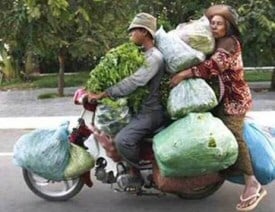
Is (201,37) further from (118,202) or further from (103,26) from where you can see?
(103,26)

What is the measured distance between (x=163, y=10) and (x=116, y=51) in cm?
1045

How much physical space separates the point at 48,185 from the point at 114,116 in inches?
41.0

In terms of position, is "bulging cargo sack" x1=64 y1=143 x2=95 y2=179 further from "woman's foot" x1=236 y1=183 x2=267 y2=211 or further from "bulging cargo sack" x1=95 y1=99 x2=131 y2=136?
"woman's foot" x1=236 y1=183 x2=267 y2=211

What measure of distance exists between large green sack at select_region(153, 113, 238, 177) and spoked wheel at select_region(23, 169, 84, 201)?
41.1 inches

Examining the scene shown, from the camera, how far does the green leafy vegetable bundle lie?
4953 millimetres

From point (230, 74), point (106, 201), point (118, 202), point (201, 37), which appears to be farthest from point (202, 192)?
point (201, 37)

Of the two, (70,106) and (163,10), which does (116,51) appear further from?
(163,10)

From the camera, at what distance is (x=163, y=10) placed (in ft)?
50.0

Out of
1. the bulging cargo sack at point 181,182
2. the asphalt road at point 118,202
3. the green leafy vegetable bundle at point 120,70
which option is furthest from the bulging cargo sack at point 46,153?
the bulging cargo sack at point 181,182

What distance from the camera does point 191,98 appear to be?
473 cm

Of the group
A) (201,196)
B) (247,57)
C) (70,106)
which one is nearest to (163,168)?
(201,196)

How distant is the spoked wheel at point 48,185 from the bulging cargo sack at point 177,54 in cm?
138

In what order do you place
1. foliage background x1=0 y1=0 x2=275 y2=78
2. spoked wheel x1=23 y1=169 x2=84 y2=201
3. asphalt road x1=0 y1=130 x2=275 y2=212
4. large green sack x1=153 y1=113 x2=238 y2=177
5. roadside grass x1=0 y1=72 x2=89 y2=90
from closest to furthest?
large green sack x1=153 y1=113 x2=238 y2=177 < asphalt road x1=0 y1=130 x2=275 y2=212 < spoked wheel x1=23 y1=169 x2=84 y2=201 < foliage background x1=0 y1=0 x2=275 y2=78 < roadside grass x1=0 y1=72 x2=89 y2=90

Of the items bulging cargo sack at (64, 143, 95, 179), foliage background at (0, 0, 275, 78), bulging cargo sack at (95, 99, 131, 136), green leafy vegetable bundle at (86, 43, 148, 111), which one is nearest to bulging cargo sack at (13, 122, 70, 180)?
bulging cargo sack at (64, 143, 95, 179)
